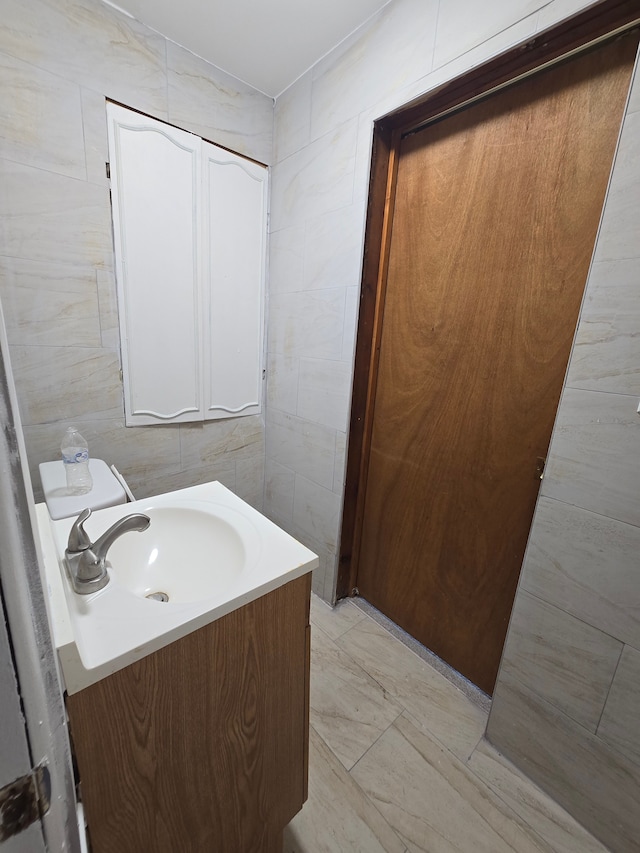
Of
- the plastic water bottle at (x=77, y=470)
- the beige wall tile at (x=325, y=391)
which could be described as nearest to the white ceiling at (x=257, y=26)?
the beige wall tile at (x=325, y=391)

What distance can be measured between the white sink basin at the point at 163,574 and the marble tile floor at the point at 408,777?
800 millimetres

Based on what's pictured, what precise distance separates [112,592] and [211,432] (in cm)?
126

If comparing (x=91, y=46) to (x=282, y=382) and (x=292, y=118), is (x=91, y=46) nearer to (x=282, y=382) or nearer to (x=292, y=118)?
(x=292, y=118)

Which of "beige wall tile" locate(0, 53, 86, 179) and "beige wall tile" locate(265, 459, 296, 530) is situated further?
"beige wall tile" locate(265, 459, 296, 530)

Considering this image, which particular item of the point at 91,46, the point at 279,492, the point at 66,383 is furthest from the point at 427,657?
the point at 91,46

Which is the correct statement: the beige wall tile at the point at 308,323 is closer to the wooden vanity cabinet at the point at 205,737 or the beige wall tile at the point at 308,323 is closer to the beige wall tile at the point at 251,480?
the beige wall tile at the point at 251,480

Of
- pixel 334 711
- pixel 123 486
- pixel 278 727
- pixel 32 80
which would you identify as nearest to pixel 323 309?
pixel 123 486

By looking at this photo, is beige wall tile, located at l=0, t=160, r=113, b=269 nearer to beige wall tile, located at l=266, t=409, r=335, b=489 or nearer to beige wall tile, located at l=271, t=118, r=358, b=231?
beige wall tile, located at l=271, t=118, r=358, b=231

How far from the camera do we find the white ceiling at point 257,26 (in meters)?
1.21

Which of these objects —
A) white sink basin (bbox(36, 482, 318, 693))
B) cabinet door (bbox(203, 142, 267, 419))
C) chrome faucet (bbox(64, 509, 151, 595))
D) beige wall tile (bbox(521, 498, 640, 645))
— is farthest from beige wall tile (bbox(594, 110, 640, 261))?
cabinet door (bbox(203, 142, 267, 419))

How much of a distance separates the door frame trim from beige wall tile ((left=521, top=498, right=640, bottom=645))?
30.5 inches

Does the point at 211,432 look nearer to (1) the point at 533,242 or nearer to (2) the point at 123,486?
(2) the point at 123,486

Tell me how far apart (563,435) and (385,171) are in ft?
3.81

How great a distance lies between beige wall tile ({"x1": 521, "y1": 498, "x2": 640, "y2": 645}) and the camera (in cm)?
85
